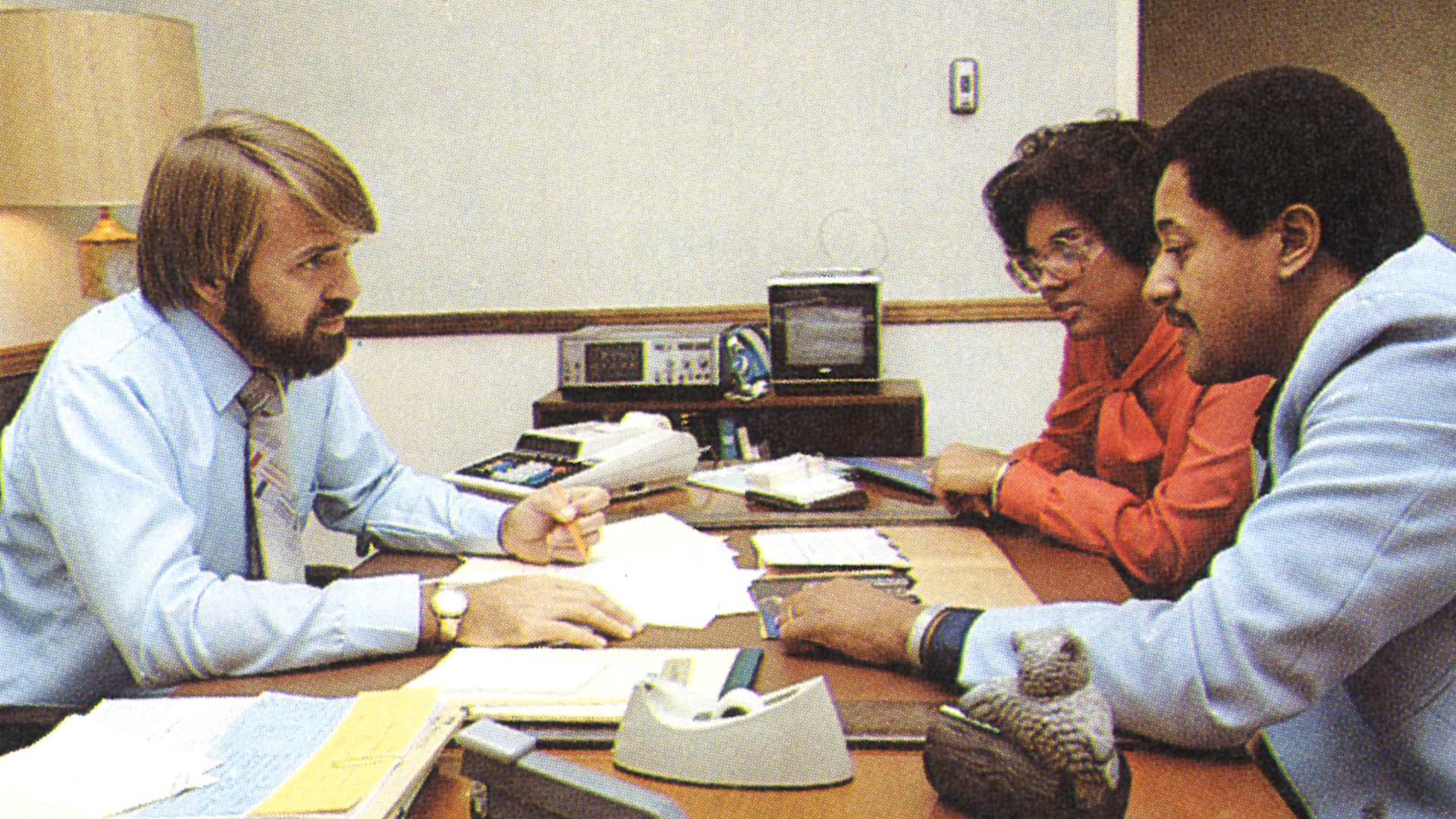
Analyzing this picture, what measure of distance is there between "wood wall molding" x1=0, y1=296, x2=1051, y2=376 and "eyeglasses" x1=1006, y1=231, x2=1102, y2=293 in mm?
1617

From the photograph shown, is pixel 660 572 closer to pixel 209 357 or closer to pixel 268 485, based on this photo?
pixel 268 485

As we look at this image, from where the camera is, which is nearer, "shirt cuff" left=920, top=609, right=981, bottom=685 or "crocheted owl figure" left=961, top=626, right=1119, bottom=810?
"crocheted owl figure" left=961, top=626, right=1119, bottom=810

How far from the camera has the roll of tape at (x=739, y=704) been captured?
0.84 meters

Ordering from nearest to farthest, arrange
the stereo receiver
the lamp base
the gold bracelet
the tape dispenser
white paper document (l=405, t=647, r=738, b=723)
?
1. the tape dispenser
2. white paper document (l=405, t=647, r=738, b=723)
3. the gold bracelet
4. the stereo receiver
5. the lamp base

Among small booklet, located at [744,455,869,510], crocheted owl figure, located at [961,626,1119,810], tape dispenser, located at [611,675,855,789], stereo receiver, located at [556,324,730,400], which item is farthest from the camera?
stereo receiver, located at [556,324,730,400]

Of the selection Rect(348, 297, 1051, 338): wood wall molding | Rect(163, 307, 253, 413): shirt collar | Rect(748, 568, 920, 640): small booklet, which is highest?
Rect(163, 307, 253, 413): shirt collar

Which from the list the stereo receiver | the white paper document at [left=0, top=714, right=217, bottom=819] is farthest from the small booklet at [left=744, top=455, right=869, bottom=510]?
the stereo receiver

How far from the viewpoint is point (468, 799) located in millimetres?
836

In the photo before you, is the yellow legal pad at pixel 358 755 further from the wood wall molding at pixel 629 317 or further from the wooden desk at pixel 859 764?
the wood wall molding at pixel 629 317

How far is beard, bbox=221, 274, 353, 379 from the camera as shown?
1.42 meters

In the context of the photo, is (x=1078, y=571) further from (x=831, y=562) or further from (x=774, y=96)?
(x=774, y=96)

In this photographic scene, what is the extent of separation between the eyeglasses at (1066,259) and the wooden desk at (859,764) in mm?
599

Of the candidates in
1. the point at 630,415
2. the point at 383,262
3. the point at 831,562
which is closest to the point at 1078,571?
the point at 831,562

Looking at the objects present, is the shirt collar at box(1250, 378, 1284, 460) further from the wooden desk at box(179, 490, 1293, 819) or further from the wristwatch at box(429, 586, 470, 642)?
the wristwatch at box(429, 586, 470, 642)
